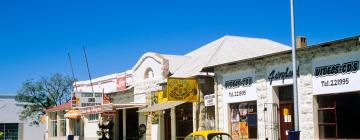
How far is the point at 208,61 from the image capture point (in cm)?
3186

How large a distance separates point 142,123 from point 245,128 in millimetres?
11359

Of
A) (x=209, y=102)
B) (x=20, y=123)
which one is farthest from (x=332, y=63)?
(x=20, y=123)

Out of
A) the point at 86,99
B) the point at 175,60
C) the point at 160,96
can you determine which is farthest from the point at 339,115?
the point at 86,99

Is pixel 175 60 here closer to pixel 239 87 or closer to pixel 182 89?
pixel 182 89

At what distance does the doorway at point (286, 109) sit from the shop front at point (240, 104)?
1.42 meters

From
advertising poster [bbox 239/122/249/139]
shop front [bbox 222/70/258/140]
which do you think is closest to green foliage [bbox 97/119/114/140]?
shop front [bbox 222/70/258/140]

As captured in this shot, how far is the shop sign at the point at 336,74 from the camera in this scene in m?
19.6

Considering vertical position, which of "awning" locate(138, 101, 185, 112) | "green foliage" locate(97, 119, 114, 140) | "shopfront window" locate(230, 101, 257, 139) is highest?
"awning" locate(138, 101, 185, 112)

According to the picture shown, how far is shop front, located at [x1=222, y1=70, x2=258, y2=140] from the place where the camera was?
24.8 meters

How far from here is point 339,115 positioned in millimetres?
20562

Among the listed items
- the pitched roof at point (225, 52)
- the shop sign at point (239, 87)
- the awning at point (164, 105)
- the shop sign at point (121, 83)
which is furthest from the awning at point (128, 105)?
the shop sign at point (239, 87)

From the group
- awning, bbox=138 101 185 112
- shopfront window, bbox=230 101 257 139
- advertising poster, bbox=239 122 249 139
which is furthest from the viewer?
awning, bbox=138 101 185 112

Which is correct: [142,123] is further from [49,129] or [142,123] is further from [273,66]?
[49,129]

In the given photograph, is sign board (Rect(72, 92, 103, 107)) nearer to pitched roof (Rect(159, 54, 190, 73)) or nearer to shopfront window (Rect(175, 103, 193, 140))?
pitched roof (Rect(159, 54, 190, 73))
